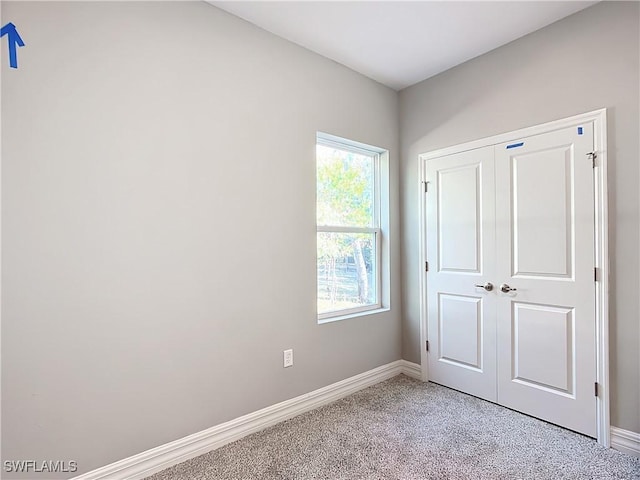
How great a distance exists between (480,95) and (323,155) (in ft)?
4.45

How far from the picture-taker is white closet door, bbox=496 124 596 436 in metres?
2.11

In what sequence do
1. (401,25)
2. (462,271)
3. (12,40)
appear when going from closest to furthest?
(12,40) < (401,25) < (462,271)

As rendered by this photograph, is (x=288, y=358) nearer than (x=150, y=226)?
No

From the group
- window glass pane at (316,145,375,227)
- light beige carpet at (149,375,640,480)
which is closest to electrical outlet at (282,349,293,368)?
light beige carpet at (149,375,640,480)

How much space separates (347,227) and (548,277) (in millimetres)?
1531

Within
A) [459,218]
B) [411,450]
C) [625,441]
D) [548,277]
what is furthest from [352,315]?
[625,441]

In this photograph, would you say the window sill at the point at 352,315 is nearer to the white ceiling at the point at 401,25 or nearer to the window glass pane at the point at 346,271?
the window glass pane at the point at 346,271

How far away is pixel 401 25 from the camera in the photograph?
2.27 m

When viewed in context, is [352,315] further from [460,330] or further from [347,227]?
[460,330]

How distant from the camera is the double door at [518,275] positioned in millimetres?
2137

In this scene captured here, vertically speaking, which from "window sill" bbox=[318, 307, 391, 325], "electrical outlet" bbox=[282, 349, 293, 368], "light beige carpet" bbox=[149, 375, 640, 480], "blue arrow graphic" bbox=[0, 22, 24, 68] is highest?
"blue arrow graphic" bbox=[0, 22, 24, 68]

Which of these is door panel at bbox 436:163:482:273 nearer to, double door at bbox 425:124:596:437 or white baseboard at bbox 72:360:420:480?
double door at bbox 425:124:596:437

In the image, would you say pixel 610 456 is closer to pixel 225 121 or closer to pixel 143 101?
pixel 225 121

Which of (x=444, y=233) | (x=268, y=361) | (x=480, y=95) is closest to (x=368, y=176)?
(x=444, y=233)
